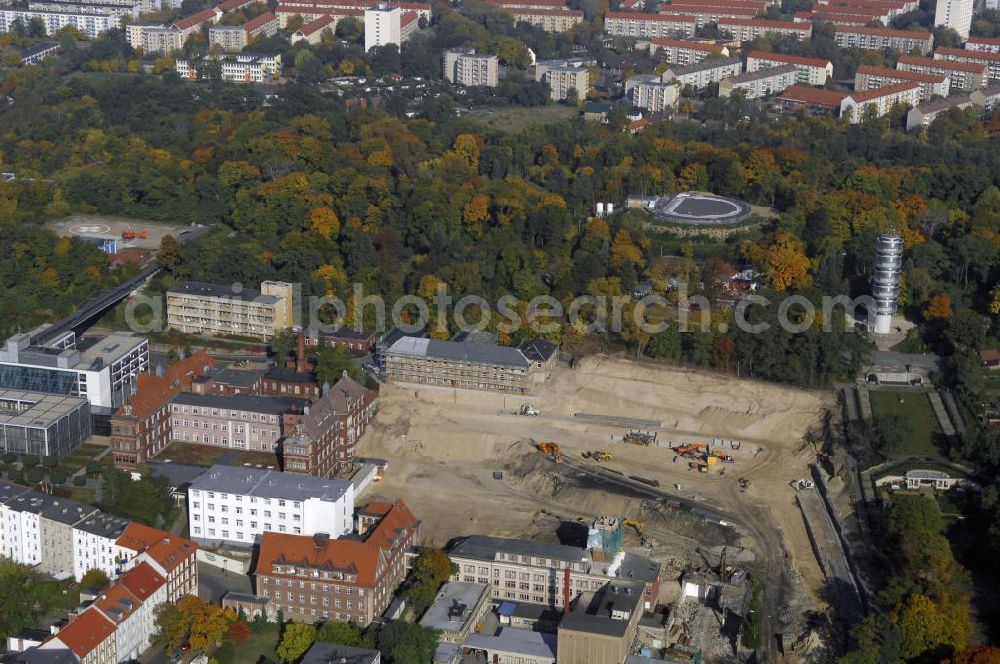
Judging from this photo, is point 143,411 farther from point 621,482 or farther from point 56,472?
point 621,482

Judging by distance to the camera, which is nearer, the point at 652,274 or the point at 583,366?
the point at 583,366

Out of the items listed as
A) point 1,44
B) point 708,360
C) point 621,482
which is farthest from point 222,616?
point 1,44

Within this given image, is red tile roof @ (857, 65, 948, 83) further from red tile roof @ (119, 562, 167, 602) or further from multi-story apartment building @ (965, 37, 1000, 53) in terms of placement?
red tile roof @ (119, 562, 167, 602)

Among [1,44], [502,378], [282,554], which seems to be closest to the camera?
[282,554]

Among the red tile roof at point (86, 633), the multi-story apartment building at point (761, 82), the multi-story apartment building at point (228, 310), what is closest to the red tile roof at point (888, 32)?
the multi-story apartment building at point (761, 82)

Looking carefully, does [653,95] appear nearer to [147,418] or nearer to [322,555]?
[147,418]

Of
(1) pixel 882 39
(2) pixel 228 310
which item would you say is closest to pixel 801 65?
(1) pixel 882 39

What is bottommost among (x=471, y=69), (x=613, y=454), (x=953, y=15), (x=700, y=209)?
→ (x=613, y=454)
